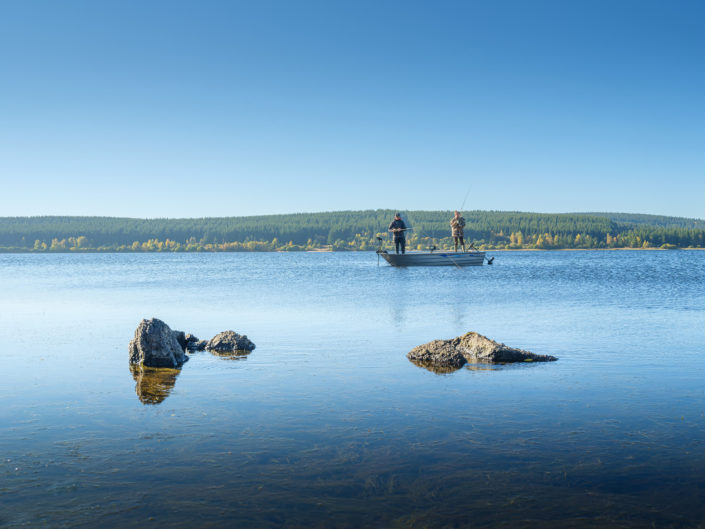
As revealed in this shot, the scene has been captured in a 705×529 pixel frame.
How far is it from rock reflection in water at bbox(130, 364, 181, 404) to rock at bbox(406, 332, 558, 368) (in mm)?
4006

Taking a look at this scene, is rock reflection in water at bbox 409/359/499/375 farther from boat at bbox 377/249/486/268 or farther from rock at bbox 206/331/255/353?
boat at bbox 377/249/486/268

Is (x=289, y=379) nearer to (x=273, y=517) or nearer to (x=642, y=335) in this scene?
(x=273, y=517)

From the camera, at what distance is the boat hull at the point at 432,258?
50.0 m

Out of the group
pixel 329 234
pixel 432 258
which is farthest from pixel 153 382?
pixel 329 234

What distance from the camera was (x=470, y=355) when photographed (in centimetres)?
1102

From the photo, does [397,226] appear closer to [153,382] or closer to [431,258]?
[431,258]

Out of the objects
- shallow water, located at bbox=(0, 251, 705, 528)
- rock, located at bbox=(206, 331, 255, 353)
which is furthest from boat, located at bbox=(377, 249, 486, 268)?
rock, located at bbox=(206, 331, 255, 353)

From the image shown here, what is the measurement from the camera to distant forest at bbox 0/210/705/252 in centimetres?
15462

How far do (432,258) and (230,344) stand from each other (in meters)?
39.3

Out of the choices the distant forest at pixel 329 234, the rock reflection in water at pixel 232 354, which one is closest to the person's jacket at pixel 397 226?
the rock reflection in water at pixel 232 354

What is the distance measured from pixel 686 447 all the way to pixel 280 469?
3915 millimetres

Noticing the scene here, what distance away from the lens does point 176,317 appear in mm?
18672

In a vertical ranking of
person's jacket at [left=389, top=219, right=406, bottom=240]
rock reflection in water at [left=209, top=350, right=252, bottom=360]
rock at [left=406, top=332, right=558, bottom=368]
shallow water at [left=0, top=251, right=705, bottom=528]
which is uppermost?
person's jacket at [left=389, top=219, right=406, bottom=240]

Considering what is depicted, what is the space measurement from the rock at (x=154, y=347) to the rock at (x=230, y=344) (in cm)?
98
